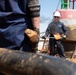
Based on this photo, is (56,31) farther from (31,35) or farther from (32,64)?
(32,64)

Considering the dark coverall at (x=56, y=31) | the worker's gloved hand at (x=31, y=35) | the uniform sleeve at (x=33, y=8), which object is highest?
the uniform sleeve at (x=33, y=8)

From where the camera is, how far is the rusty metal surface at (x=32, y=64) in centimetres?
93

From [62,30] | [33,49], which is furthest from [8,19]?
[62,30]

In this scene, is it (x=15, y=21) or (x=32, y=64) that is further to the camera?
(x=15, y=21)

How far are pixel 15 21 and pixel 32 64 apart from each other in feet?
4.96

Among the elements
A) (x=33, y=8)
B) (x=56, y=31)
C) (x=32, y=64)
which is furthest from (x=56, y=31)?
(x=32, y=64)

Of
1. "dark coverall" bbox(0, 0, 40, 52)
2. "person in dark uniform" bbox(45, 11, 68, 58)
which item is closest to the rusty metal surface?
"dark coverall" bbox(0, 0, 40, 52)

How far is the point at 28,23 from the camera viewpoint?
8.29ft

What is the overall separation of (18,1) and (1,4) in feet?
0.44

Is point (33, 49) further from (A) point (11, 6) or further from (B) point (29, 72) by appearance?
(B) point (29, 72)

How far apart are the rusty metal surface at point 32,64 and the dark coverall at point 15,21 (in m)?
1.36

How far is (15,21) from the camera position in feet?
8.08

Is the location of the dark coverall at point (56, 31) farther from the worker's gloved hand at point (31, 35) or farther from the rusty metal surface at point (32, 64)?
the rusty metal surface at point (32, 64)

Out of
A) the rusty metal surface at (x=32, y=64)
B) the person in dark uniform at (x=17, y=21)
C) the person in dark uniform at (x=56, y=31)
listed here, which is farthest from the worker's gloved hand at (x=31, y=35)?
the person in dark uniform at (x=56, y=31)
